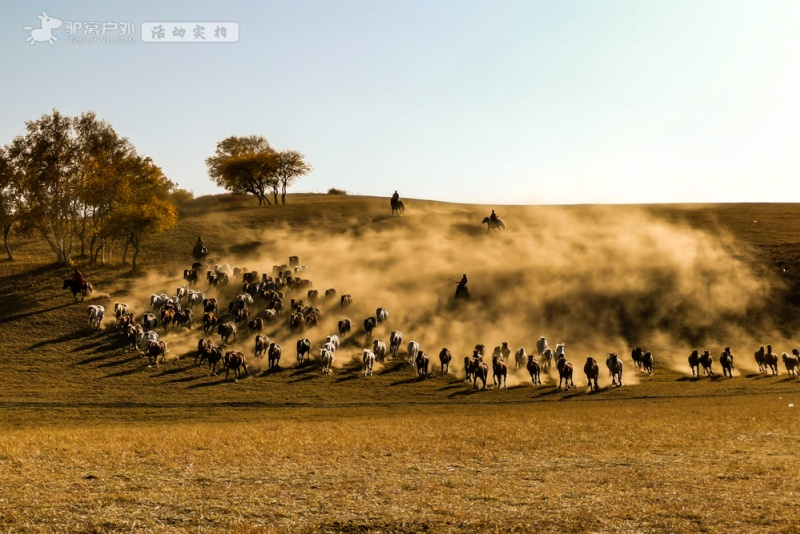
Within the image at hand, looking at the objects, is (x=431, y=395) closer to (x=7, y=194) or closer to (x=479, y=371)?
(x=479, y=371)

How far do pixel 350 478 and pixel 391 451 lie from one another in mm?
4671

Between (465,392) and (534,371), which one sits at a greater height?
(534,371)

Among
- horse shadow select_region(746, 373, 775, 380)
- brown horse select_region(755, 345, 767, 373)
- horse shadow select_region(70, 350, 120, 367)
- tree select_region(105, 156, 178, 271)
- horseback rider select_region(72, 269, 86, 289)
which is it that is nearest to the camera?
horse shadow select_region(746, 373, 775, 380)

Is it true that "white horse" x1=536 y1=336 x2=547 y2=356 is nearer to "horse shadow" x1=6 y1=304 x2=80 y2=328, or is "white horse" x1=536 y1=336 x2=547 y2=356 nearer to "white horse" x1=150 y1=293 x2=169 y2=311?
→ "white horse" x1=150 y1=293 x2=169 y2=311

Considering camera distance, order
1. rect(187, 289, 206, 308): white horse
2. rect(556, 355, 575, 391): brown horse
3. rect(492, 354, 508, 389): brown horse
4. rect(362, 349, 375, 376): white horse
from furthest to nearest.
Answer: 1. rect(187, 289, 206, 308): white horse
2. rect(362, 349, 375, 376): white horse
3. rect(492, 354, 508, 389): brown horse
4. rect(556, 355, 575, 391): brown horse

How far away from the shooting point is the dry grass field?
55.6 ft

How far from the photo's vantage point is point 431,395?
4475 centimetres

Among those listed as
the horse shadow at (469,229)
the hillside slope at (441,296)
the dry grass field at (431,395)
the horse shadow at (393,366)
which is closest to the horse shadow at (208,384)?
the hillside slope at (441,296)

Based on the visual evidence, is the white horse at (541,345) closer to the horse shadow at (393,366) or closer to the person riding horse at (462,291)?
the horse shadow at (393,366)

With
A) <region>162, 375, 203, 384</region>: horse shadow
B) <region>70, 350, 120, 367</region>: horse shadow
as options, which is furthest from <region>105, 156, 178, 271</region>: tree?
<region>162, 375, 203, 384</region>: horse shadow

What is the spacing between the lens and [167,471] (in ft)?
67.7

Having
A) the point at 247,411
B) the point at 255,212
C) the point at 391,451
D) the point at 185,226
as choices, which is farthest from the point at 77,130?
the point at 391,451

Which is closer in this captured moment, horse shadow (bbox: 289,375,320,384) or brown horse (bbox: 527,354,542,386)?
horse shadow (bbox: 289,375,320,384)

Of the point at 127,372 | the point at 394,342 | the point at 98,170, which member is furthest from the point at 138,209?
the point at 394,342
